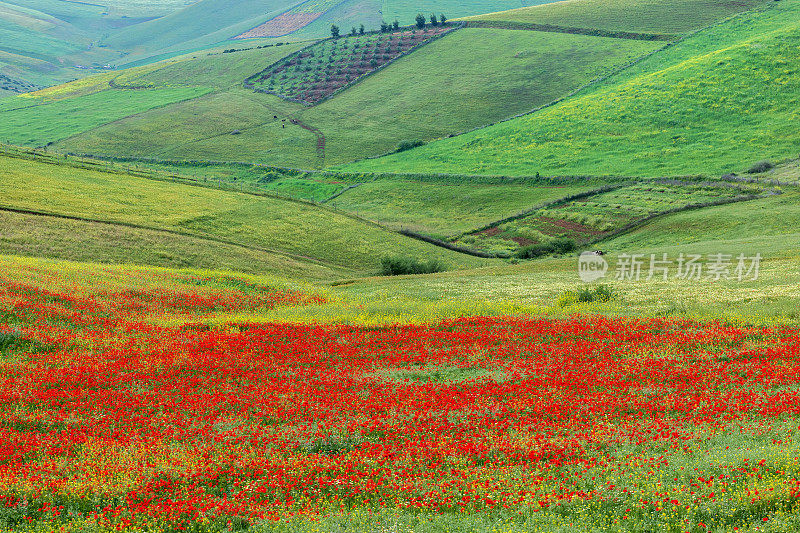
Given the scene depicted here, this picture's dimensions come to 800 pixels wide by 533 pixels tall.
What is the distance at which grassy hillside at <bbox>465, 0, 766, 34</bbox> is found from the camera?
551ft

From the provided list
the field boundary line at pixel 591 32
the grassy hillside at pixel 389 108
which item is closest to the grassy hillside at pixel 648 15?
the field boundary line at pixel 591 32

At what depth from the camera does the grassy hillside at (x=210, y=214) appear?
229 feet

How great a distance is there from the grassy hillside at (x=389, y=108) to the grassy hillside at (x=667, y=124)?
13.0m

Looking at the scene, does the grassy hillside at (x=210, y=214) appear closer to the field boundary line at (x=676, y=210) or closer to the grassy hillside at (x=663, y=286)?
the field boundary line at (x=676, y=210)

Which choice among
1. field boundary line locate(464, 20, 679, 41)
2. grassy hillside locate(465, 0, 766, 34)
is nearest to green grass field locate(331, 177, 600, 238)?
field boundary line locate(464, 20, 679, 41)

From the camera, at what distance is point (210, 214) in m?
79.3

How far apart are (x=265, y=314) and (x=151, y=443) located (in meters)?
21.1

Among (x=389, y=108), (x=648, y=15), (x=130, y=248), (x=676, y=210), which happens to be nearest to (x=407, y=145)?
(x=389, y=108)

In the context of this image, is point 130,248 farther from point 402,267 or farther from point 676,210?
point 676,210

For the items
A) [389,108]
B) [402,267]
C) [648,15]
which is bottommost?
[402,267]

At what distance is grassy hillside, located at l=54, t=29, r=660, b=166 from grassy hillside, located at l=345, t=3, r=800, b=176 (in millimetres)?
13016

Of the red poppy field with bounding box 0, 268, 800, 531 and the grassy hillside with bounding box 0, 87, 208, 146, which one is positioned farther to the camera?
the grassy hillside with bounding box 0, 87, 208, 146

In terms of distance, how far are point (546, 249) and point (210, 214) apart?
46.1 m

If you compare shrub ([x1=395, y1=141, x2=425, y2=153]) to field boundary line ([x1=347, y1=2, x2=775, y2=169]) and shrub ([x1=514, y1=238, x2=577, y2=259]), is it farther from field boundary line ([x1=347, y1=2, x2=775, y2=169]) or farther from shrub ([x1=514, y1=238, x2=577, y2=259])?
shrub ([x1=514, y1=238, x2=577, y2=259])
